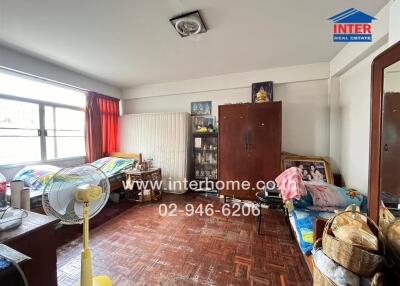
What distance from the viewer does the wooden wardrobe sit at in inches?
112

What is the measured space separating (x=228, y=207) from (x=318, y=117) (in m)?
2.30

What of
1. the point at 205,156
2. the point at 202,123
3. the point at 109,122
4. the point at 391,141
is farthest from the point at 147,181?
the point at 391,141

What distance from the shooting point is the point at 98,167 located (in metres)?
2.53

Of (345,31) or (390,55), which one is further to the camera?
(345,31)

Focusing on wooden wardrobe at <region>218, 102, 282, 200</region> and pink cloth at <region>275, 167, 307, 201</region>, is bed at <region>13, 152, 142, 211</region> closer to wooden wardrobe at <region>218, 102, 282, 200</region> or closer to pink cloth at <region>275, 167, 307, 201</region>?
wooden wardrobe at <region>218, 102, 282, 200</region>

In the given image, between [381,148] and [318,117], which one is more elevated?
[318,117]

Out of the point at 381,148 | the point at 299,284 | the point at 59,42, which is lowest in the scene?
the point at 299,284

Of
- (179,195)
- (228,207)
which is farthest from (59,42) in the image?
(228,207)

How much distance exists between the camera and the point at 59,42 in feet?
7.45

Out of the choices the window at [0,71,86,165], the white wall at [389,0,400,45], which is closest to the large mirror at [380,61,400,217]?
the white wall at [389,0,400,45]

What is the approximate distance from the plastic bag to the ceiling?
6.26ft

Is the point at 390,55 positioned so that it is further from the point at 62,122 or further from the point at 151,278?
the point at 62,122

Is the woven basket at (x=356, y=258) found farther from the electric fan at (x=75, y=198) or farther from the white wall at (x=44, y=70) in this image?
the white wall at (x=44, y=70)

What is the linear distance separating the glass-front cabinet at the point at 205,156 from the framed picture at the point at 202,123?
0.14 m
